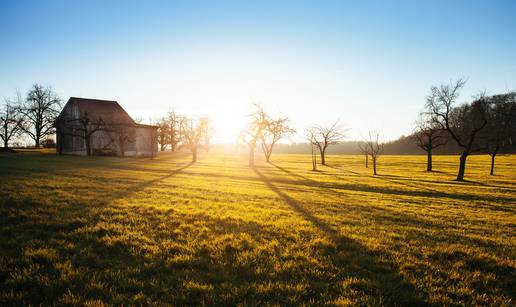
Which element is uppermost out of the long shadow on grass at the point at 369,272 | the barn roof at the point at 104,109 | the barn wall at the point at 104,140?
the barn roof at the point at 104,109

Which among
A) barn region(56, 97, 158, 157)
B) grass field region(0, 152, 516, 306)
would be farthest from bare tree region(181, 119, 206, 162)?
grass field region(0, 152, 516, 306)

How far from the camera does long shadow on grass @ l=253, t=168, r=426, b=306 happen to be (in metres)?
4.26

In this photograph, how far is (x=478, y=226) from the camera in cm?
987

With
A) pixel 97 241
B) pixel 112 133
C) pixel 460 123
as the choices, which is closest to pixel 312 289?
pixel 97 241

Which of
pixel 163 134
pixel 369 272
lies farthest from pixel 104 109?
pixel 369 272

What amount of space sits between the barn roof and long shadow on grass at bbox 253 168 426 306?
50.6 metres

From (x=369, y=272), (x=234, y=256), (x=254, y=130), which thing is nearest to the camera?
(x=369, y=272)

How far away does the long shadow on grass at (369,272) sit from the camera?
4258mm

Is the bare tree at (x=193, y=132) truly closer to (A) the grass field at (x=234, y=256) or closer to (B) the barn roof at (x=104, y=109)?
(B) the barn roof at (x=104, y=109)

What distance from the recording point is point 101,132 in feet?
155

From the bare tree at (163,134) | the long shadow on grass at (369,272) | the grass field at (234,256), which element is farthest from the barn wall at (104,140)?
the long shadow on grass at (369,272)

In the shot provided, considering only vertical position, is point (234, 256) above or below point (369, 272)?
above

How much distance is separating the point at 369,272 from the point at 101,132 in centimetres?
5329

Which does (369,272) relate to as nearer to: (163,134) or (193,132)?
(193,132)
